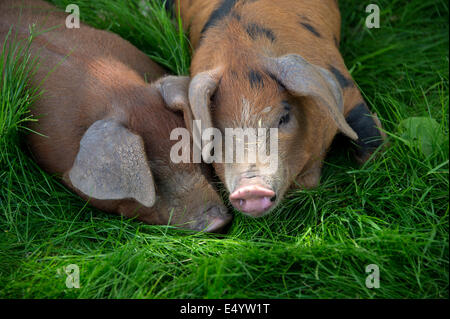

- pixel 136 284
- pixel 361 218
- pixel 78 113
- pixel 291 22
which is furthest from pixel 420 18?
pixel 136 284

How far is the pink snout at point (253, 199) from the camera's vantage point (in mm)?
3150

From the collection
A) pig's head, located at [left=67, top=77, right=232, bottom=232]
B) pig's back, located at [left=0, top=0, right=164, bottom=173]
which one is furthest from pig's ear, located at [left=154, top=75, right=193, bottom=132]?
pig's back, located at [left=0, top=0, right=164, bottom=173]

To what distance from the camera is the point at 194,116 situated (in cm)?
334

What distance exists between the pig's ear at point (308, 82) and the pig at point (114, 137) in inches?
28.0

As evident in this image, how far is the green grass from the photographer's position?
10.5 ft

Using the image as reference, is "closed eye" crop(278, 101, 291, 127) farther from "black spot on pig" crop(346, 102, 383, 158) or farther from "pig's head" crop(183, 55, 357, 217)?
"black spot on pig" crop(346, 102, 383, 158)

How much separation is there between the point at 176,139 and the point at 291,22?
1212mm

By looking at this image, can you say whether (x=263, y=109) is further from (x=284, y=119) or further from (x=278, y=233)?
(x=278, y=233)

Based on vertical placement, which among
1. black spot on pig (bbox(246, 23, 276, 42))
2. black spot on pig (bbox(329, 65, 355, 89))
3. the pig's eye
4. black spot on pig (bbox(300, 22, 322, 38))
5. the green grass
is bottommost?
the green grass

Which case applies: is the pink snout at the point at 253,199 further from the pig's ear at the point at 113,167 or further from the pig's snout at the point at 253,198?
the pig's ear at the point at 113,167

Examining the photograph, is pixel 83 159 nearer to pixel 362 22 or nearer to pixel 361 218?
pixel 361 218

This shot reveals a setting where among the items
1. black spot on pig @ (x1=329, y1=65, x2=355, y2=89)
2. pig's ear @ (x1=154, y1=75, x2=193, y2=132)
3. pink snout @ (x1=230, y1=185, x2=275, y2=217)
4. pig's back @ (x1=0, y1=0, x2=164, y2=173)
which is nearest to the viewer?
pink snout @ (x1=230, y1=185, x2=275, y2=217)

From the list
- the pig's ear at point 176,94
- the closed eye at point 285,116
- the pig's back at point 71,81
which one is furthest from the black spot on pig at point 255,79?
the pig's back at point 71,81

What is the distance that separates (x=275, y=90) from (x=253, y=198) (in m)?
0.69
